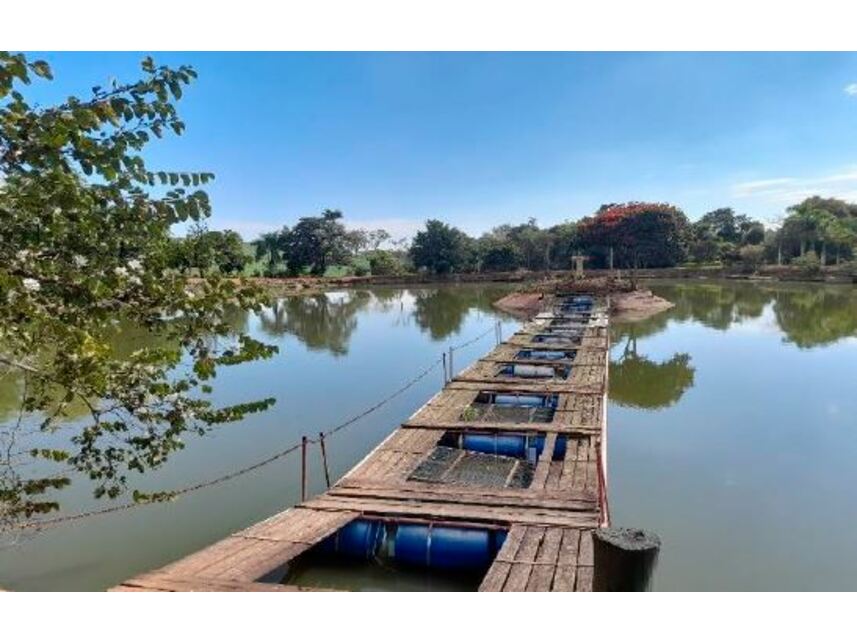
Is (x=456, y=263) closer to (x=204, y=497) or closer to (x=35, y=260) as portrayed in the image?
(x=204, y=497)

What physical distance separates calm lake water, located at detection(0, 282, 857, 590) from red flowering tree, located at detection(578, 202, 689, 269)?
121 feet

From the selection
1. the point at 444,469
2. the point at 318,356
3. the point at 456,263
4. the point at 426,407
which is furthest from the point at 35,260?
the point at 456,263

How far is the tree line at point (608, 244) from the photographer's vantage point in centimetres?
6306

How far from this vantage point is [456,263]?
7231 cm

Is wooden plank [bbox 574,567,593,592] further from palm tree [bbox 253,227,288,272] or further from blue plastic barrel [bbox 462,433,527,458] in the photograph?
palm tree [bbox 253,227,288,272]

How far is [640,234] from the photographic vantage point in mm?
65438

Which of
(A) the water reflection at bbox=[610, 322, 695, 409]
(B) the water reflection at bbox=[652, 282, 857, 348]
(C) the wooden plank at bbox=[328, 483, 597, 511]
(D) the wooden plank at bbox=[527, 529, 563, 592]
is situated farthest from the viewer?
(B) the water reflection at bbox=[652, 282, 857, 348]

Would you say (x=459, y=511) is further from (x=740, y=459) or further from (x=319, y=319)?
(x=319, y=319)

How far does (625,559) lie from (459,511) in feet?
13.2

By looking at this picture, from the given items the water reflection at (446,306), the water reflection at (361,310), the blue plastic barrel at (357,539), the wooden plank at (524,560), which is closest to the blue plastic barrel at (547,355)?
the water reflection at (361,310)

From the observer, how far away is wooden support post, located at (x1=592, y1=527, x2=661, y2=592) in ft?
14.1

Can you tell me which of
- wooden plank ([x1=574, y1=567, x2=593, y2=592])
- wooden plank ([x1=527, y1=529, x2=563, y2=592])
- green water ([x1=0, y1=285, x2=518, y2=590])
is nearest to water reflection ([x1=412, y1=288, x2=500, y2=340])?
green water ([x1=0, y1=285, x2=518, y2=590])

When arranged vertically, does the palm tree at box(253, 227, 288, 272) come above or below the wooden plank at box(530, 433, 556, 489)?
above

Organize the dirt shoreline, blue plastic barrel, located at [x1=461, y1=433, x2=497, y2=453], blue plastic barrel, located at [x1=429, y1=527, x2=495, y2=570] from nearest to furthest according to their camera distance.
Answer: blue plastic barrel, located at [x1=429, y1=527, x2=495, y2=570] → blue plastic barrel, located at [x1=461, y1=433, x2=497, y2=453] → the dirt shoreline
